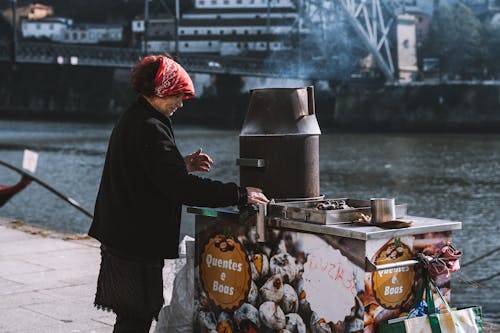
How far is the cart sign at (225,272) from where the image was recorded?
2.85 m

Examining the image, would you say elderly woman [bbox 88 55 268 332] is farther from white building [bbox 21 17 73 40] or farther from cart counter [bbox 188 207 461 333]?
white building [bbox 21 17 73 40]

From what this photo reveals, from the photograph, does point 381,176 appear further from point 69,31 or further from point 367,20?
point 69,31

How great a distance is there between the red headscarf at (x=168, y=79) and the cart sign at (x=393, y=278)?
653mm

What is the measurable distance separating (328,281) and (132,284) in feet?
1.66

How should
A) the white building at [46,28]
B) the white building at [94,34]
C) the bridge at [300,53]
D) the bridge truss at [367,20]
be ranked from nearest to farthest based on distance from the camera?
1. the bridge at [300,53]
2. the bridge truss at [367,20]
3. the white building at [94,34]
4. the white building at [46,28]

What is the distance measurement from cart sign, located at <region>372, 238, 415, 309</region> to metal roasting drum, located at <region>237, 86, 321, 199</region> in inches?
18.5

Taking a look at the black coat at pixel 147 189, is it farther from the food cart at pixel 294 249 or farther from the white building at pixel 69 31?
the white building at pixel 69 31

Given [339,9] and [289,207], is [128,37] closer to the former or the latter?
[339,9]

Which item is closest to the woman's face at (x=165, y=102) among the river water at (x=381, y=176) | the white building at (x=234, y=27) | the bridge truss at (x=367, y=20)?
the river water at (x=381, y=176)

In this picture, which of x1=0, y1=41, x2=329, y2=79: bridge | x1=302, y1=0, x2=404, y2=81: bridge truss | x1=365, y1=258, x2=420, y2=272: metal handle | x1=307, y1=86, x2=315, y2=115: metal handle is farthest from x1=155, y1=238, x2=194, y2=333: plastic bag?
x1=302, y1=0, x2=404, y2=81: bridge truss

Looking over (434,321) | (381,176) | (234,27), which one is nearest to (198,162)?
(434,321)

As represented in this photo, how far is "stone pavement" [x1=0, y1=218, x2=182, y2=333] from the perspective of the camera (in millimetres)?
3775

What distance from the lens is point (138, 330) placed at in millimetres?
2656

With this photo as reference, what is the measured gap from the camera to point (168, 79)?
2.57 meters
